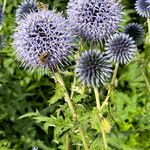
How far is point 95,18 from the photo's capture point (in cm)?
291

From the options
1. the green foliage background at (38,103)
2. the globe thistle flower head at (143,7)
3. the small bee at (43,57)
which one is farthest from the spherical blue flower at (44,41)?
the globe thistle flower head at (143,7)

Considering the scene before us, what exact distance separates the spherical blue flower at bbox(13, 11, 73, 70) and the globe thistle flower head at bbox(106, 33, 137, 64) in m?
0.40

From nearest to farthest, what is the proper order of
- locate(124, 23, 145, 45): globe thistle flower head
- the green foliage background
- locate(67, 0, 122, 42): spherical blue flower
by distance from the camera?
1. locate(67, 0, 122, 42): spherical blue flower
2. locate(124, 23, 145, 45): globe thistle flower head
3. the green foliage background

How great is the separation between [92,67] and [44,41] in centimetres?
42

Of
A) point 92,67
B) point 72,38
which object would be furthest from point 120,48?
point 72,38

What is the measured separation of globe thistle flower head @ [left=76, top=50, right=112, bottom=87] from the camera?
2914 millimetres

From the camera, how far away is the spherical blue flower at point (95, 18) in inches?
114

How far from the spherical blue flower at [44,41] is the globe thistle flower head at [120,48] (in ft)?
1.32

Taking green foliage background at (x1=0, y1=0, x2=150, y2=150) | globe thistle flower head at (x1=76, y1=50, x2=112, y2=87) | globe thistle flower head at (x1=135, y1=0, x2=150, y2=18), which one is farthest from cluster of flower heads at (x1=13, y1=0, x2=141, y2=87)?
globe thistle flower head at (x1=135, y1=0, x2=150, y2=18)

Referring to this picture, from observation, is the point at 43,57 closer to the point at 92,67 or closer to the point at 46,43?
the point at 46,43

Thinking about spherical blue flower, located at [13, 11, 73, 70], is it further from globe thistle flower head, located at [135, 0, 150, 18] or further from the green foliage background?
globe thistle flower head, located at [135, 0, 150, 18]

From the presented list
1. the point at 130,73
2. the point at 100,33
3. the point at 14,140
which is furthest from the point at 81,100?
the point at 14,140

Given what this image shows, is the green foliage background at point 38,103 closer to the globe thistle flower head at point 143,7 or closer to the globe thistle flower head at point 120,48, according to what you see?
the globe thistle flower head at point 143,7

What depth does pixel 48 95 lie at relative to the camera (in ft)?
16.6
